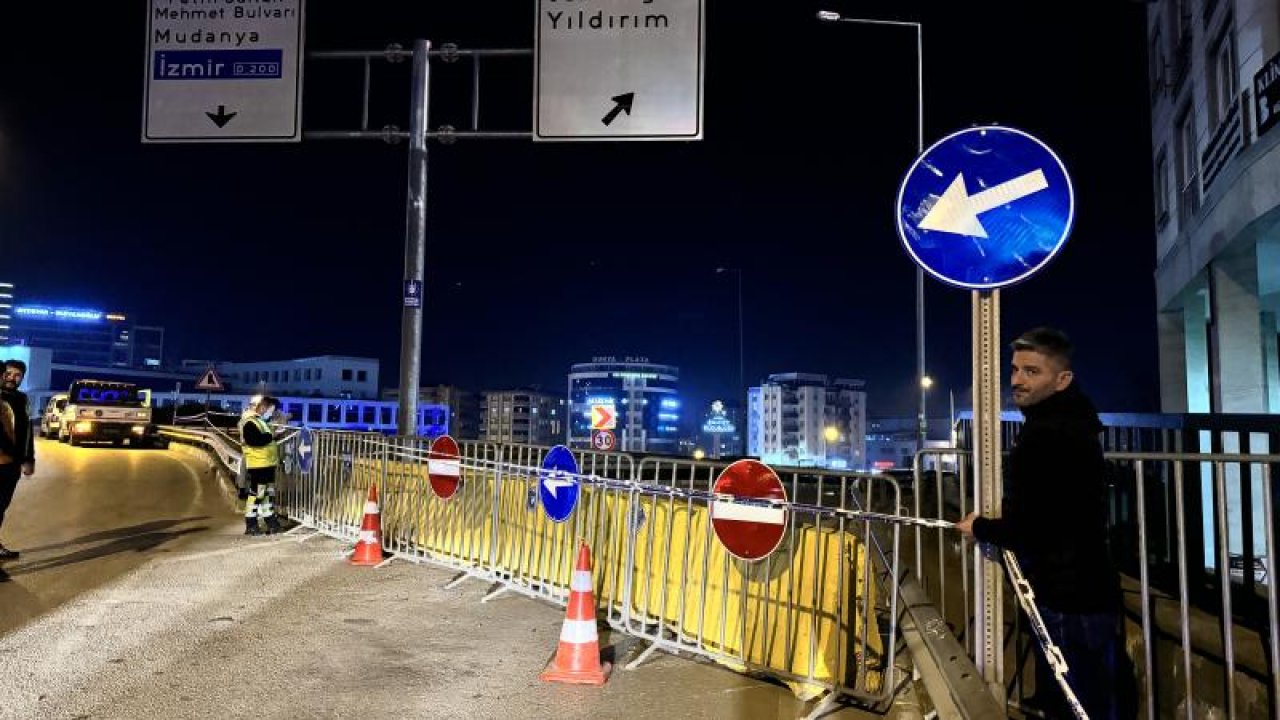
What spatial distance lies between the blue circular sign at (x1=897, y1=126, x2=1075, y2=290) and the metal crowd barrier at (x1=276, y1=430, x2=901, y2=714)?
1587 mm

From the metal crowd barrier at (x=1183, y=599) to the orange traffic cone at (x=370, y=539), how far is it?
5.75 meters

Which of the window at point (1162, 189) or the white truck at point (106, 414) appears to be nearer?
the window at point (1162, 189)

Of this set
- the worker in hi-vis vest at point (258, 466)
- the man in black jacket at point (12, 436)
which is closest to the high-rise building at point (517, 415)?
the worker in hi-vis vest at point (258, 466)

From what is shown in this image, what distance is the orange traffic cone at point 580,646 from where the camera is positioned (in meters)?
5.33

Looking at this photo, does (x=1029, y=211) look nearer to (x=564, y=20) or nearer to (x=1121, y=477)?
(x=1121, y=477)

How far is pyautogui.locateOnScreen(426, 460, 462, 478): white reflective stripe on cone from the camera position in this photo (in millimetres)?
8609

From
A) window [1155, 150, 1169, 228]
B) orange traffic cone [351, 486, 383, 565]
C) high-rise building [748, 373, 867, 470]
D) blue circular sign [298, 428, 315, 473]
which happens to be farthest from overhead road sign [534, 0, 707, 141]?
high-rise building [748, 373, 867, 470]

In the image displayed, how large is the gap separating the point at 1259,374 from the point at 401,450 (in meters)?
14.1

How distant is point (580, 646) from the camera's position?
537cm

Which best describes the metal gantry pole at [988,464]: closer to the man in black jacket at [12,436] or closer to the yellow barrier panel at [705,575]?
the yellow barrier panel at [705,575]

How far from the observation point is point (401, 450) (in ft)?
32.1

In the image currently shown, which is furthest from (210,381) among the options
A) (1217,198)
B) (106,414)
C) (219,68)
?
(1217,198)

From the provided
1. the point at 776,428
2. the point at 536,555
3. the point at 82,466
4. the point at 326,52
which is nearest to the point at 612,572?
the point at 536,555

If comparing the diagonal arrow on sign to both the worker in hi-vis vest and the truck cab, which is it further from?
the truck cab
